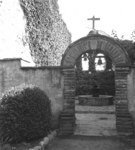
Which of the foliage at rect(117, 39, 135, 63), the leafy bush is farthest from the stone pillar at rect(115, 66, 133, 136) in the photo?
the foliage at rect(117, 39, 135, 63)

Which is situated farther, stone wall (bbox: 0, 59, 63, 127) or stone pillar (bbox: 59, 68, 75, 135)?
stone wall (bbox: 0, 59, 63, 127)

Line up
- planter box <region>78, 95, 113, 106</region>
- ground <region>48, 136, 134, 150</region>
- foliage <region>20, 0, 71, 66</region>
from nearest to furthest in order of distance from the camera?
ground <region>48, 136, 134, 150</region> < foliage <region>20, 0, 71, 66</region> < planter box <region>78, 95, 113, 106</region>

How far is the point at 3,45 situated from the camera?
7.97m

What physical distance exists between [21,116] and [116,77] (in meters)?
3.14

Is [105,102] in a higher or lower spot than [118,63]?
lower

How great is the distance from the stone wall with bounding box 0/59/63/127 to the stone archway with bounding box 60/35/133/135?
24 cm

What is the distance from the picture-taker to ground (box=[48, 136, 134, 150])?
4.88 m

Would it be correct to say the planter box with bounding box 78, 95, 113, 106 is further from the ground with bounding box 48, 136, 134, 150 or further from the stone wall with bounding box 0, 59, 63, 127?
the ground with bounding box 48, 136, 134, 150

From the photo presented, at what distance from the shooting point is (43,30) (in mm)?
11461

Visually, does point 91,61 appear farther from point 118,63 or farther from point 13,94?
point 13,94

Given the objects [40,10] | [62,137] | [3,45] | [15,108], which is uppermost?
[40,10]

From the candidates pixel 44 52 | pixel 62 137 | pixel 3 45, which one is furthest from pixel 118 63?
pixel 44 52

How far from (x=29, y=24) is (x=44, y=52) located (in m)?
2.22

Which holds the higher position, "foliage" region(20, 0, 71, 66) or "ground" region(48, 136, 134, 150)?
"foliage" region(20, 0, 71, 66)
